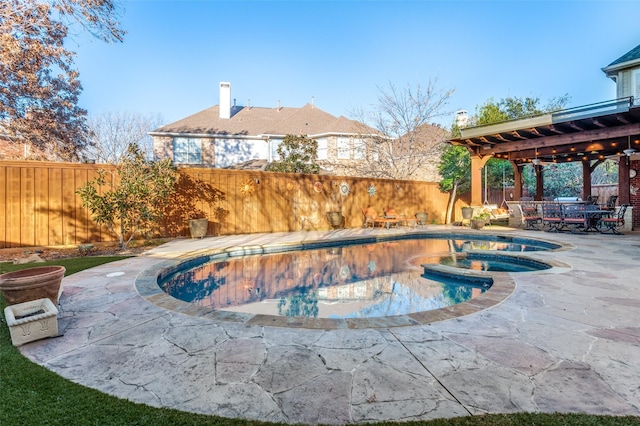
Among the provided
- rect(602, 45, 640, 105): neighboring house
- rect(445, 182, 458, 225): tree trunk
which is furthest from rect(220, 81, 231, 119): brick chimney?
rect(602, 45, 640, 105): neighboring house

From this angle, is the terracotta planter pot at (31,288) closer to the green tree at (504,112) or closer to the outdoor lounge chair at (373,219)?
the outdoor lounge chair at (373,219)

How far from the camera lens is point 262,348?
2.47 m

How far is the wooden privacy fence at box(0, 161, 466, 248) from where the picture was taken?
745cm

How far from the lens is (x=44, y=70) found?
9.48 metres

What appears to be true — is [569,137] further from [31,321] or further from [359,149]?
[31,321]

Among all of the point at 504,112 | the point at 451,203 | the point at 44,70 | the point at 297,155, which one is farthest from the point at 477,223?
the point at 44,70

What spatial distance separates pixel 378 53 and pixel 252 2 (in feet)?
23.6

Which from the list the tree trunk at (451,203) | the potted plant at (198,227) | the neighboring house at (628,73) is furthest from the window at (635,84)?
the potted plant at (198,227)

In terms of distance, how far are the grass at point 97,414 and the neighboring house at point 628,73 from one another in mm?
15213

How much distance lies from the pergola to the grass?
10757 mm

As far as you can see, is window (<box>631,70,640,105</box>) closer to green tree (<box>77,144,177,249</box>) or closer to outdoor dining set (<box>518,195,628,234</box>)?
outdoor dining set (<box>518,195,628,234</box>)

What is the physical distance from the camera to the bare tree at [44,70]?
6.76 m

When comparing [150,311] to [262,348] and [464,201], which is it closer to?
[262,348]

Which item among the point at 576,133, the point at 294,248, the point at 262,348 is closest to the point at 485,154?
the point at 576,133
